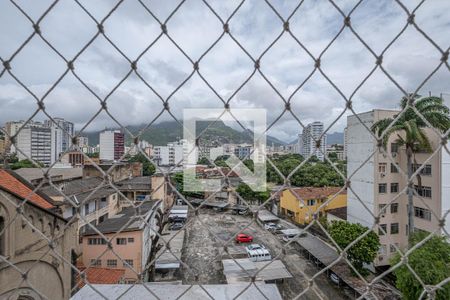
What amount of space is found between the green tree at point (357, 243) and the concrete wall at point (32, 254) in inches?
197

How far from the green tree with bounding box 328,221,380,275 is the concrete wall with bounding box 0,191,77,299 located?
5015 millimetres

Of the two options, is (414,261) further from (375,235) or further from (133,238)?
(133,238)

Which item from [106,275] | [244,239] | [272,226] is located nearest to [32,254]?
[106,275]

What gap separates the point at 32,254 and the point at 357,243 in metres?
5.64

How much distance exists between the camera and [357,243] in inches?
212

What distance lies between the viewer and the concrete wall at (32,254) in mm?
1065

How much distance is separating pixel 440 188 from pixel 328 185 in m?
3.12

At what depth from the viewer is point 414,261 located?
3303 mm

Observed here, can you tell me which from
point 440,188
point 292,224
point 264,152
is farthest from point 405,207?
point 264,152

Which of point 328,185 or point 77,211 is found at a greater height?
point 77,211

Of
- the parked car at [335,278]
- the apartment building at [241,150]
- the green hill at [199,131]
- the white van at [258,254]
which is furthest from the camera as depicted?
the white van at [258,254]

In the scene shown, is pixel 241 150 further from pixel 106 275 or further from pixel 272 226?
pixel 272 226

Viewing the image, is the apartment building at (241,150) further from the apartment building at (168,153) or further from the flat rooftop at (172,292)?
the flat rooftop at (172,292)

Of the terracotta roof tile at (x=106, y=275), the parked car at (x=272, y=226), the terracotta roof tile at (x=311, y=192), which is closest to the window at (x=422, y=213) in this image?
the terracotta roof tile at (x=311, y=192)
